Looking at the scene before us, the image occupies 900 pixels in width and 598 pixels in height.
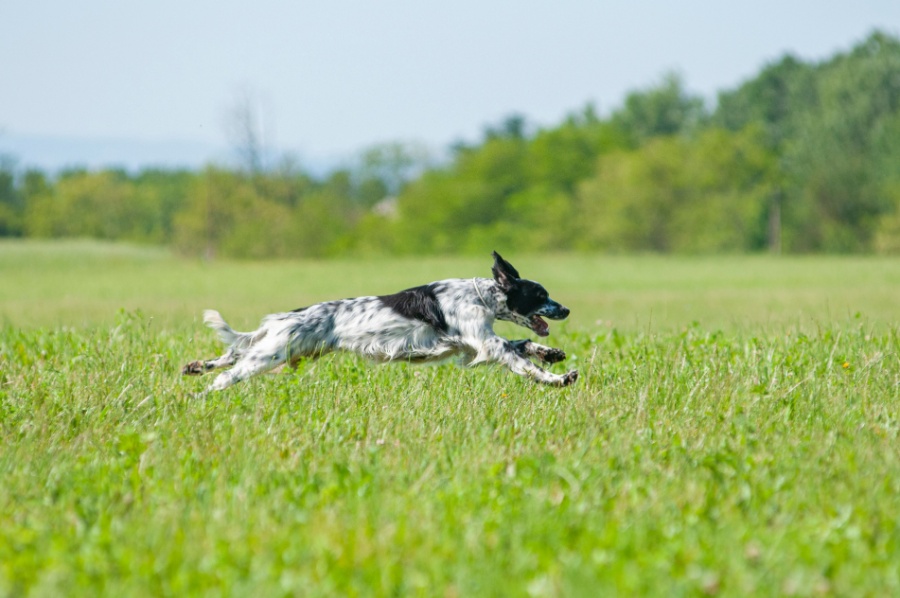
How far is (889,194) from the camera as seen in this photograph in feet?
225

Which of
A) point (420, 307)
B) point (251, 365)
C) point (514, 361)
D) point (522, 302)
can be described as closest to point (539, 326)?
point (522, 302)

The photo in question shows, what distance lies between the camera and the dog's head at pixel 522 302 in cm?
905

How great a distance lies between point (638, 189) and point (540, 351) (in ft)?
236

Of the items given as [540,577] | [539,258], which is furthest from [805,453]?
[539,258]

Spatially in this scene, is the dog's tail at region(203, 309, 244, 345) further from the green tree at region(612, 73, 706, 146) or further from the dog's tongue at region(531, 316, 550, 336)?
the green tree at region(612, 73, 706, 146)

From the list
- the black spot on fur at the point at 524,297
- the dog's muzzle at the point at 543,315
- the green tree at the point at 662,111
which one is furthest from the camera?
the green tree at the point at 662,111

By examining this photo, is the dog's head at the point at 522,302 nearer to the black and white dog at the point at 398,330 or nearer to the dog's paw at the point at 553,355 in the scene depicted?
the black and white dog at the point at 398,330

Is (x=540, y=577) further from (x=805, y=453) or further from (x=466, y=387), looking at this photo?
(x=466, y=387)

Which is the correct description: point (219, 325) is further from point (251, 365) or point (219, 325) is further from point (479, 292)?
point (479, 292)

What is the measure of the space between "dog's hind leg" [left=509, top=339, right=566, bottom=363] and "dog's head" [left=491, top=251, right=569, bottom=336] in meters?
0.31

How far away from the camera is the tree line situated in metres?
72.9

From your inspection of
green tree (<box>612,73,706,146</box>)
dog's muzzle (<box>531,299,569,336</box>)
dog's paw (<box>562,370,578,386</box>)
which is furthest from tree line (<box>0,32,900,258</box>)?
dog's paw (<box>562,370,578,386</box>)

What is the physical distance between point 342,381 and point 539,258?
50.9 m

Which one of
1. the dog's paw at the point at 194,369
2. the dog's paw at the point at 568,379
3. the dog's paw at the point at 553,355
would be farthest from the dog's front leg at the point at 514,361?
the dog's paw at the point at 194,369
